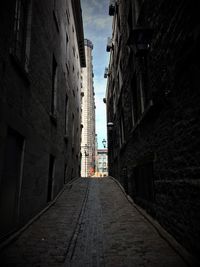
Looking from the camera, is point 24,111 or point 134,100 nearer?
point 24,111

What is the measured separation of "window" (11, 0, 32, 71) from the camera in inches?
242

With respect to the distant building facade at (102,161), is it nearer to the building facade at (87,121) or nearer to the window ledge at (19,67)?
the building facade at (87,121)

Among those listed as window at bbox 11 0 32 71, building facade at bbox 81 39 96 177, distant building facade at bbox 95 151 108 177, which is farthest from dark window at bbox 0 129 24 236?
distant building facade at bbox 95 151 108 177

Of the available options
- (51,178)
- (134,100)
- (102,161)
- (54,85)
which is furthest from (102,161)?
(134,100)

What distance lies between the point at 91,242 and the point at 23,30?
6088 millimetres

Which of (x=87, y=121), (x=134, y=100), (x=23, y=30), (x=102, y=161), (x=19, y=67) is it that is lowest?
(x=19, y=67)

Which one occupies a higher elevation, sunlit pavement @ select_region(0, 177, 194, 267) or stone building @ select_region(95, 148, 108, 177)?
stone building @ select_region(95, 148, 108, 177)

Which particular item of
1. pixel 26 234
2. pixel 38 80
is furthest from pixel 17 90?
pixel 26 234

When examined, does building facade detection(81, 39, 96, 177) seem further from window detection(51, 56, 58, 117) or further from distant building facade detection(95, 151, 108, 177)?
distant building facade detection(95, 151, 108, 177)

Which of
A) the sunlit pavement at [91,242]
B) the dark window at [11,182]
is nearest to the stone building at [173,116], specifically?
the sunlit pavement at [91,242]

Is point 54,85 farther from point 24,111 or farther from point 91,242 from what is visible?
point 91,242

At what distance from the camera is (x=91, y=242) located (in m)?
5.00

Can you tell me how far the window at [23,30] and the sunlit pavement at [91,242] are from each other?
4.56m

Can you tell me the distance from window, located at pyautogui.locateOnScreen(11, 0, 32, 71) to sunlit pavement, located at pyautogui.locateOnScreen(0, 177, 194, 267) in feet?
15.0
